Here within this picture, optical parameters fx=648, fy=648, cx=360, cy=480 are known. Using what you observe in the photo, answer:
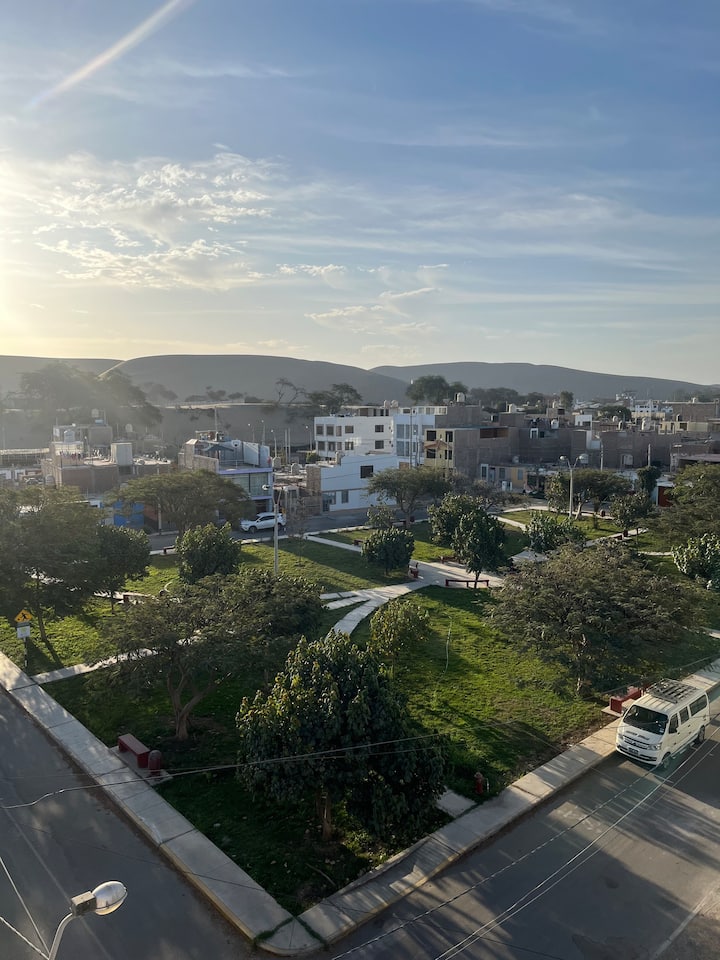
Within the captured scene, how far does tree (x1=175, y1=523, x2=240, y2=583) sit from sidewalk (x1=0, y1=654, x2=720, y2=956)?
39.0 ft

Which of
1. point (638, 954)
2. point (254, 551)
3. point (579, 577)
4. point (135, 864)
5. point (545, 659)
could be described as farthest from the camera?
point (254, 551)

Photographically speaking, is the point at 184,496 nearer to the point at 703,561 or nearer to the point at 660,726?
the point at 703,561

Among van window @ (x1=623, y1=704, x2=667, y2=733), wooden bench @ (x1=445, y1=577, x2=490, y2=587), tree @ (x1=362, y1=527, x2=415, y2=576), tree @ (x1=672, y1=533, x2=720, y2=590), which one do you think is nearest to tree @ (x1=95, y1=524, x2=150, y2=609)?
tree @ (x1=362, y1=527, x2=415, y2=576)

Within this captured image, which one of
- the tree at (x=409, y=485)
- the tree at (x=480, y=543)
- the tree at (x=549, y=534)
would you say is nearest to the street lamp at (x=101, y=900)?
the tree at (x=480, y=543)

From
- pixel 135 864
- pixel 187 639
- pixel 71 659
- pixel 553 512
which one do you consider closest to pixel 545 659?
pixel 187 639

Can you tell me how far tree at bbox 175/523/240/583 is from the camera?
2953 cm

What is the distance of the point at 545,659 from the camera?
17.5 metres

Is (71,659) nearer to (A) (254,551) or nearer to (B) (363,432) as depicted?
(A) (254,551)

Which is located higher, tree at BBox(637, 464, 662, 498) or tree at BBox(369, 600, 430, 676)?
tree at BBox(637, 464, 662, 498)

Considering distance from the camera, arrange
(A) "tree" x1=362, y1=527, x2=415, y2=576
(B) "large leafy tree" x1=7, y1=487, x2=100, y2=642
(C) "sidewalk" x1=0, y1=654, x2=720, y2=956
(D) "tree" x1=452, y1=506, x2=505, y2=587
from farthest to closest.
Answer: (A) "tree" x1=362, y1=527, x2=415, y2=576
(D) "tree" x1=452, y1=506, x2=505, y2=587
(B) "large leafy tree" x1=7, y1=487, x2=100, y2=642
(C) "sidewalk" x1=0, y1=654, x2=720, y2=956

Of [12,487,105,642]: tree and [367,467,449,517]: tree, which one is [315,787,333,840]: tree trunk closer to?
[12,487,105,642]: tree

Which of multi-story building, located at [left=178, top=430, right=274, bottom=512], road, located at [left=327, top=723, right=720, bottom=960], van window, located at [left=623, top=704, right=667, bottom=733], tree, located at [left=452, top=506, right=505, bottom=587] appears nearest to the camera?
road, located at [left=327, top=723, right=720, bottom=960]

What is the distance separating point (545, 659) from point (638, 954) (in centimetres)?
787

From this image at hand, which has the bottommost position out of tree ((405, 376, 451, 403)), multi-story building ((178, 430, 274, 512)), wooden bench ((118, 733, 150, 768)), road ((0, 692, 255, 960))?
road ((0, 692, 255, 960))
